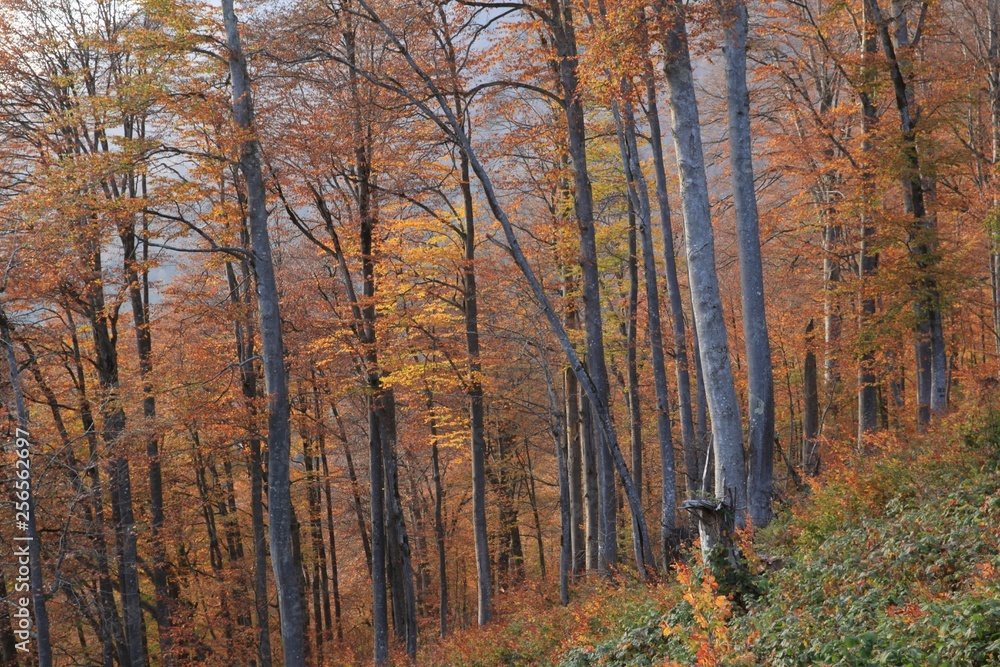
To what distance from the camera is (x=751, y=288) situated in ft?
31.8

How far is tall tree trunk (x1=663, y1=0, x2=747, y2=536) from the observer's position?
7.61m

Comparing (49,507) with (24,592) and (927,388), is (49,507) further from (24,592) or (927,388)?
(927,388)

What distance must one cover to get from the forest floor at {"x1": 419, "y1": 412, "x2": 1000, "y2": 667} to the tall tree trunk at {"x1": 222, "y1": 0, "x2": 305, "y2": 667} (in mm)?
3874

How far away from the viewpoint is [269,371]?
11898mm

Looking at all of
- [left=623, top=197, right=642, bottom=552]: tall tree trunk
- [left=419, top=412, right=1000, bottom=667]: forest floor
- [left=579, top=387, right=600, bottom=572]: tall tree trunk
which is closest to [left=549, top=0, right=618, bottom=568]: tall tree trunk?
[left=623, top=197, right=642, bottom=552]: tall tree trunk

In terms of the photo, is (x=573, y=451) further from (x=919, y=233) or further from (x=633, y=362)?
(x=919, y=233)

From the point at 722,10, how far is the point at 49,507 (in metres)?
13.1

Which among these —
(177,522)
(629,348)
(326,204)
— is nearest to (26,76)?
(326,204)

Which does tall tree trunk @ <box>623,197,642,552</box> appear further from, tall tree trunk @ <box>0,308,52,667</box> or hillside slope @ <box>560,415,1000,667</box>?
tall tree trunk @ <box>0,308,52,667</box>

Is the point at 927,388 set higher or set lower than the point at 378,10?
lower

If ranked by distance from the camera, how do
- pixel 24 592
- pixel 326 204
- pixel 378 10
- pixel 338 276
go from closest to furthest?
pixel 24 592 → pixel 378 10 → pixel 326 204 → pixel 338 276

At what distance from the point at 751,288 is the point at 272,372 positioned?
788 cm

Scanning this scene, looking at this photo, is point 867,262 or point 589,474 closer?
point 867,262

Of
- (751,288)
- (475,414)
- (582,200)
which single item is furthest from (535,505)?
(751,288)
